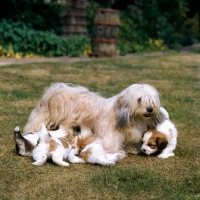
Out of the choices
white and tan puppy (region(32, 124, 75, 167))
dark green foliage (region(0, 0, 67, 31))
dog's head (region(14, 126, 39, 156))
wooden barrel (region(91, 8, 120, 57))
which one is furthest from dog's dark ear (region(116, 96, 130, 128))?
dark green foliage (region(0, 0, 67, 31))

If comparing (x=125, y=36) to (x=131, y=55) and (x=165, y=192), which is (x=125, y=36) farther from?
(x=165, y=192)

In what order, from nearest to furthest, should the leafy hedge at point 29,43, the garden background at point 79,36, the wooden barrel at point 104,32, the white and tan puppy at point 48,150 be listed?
the white and tan puppy at point 48,150
the leafy hedge at point 29,43
the garden background at point 79,36
the wooden barrel at point 104,32

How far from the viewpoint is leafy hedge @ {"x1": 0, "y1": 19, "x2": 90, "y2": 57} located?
14250 mm

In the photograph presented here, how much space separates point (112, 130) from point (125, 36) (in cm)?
1417

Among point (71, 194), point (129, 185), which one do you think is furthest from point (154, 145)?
point (71, 194)

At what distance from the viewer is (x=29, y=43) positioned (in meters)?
14.5

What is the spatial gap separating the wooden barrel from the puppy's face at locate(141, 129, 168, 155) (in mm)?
9832

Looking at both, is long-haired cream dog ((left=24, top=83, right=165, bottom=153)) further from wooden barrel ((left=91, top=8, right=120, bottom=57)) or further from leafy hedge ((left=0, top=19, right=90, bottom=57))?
wooden barrel ((left=91, top=8, right=120, bottom=57))

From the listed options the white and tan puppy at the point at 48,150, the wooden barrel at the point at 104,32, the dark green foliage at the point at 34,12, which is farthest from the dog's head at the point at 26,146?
the dark green foliage at the point at 34,12

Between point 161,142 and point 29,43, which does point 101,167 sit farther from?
point 29,43

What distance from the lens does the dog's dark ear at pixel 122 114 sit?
5547 millimetres

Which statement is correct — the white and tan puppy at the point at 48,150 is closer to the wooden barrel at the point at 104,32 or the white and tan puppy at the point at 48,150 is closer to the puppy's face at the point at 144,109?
the puppy's face at the point at 144,109

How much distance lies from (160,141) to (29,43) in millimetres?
9551

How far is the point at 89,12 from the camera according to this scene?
18891 mm
